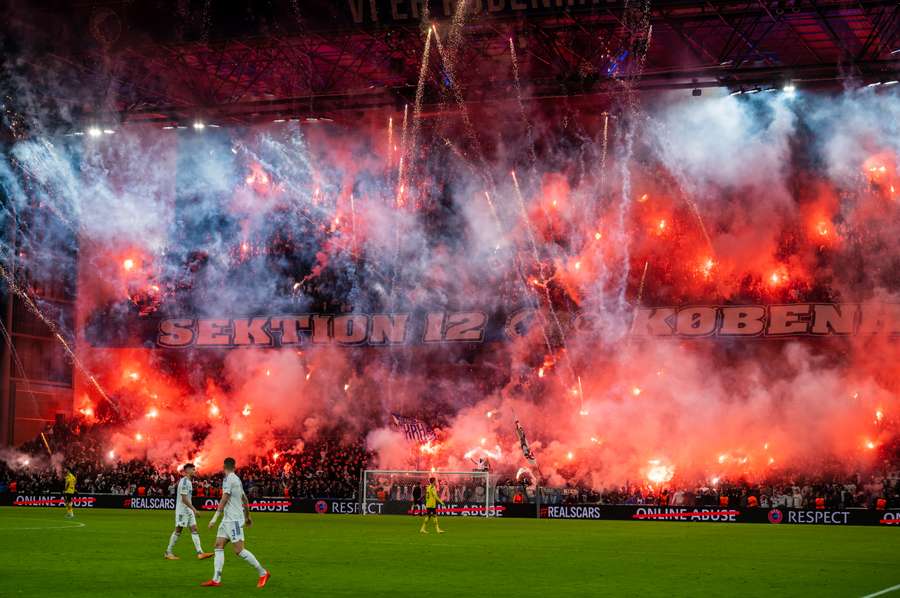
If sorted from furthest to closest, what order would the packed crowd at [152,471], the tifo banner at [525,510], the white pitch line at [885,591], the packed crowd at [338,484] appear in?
the packed crowd at [152,471] < the packed crowd at [338,484] < the tifo banner at [525,510] < the white pitch line at [885,591]

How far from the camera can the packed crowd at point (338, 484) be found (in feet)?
137

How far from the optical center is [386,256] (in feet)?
175

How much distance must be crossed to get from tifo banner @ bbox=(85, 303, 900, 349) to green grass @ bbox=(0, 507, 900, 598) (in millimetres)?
16504

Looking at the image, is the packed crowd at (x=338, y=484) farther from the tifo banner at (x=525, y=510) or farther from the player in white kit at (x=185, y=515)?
the player in white kit at (x=185, y=515)

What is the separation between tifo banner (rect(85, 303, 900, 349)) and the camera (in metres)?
45.4

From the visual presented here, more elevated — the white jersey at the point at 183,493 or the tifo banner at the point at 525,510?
the white jersey at the point at 183,493

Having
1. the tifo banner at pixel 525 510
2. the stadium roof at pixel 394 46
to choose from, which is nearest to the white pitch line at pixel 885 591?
the stadium roof at pixel 394 46

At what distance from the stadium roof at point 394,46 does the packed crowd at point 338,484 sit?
51.9ft

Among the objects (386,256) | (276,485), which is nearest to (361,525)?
(276,485)

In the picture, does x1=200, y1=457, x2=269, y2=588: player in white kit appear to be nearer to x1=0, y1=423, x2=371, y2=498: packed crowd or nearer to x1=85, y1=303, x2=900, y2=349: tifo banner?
x1=0, y1=423, x2=371, y2=498: packed crowd

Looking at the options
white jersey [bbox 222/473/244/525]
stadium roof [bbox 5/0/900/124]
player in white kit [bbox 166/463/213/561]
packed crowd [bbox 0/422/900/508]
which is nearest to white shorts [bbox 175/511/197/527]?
player in white kit [bbox 166/463/213/561]

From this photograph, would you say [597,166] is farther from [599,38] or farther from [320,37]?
[320,37]

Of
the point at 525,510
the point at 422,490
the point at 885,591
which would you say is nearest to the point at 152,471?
the point at 422,490

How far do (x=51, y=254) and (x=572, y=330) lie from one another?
26.1 metres
